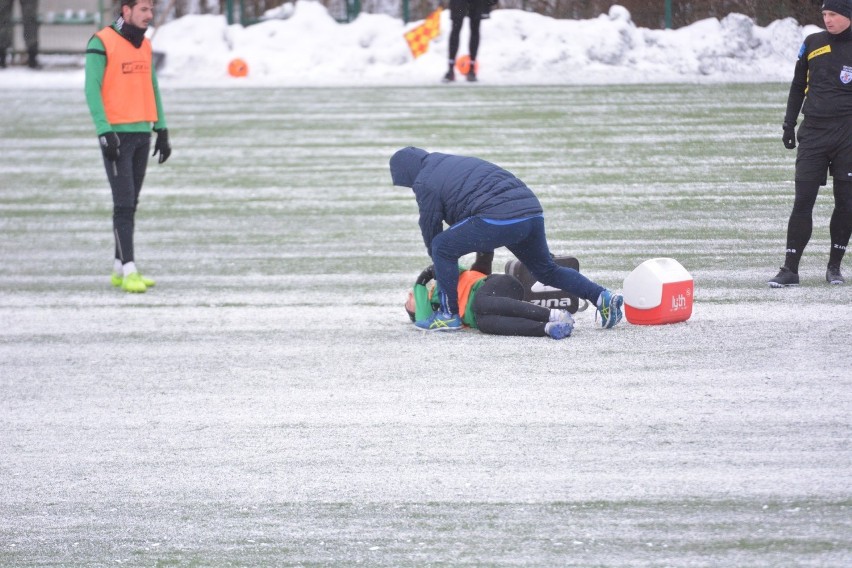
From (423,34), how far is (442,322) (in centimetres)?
1529

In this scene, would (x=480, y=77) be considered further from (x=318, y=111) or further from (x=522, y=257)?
(x=522, y=257)

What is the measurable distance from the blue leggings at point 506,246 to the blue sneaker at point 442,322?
6cm

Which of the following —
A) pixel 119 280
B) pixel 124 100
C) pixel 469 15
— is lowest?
pixel 119 280

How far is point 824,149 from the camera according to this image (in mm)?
9055

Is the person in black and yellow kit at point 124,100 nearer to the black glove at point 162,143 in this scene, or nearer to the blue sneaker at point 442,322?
the black glove at point 162,143

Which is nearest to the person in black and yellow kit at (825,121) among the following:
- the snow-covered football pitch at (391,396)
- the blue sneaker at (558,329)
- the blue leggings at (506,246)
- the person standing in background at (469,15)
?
the snow-covered football pitch at (391,396)

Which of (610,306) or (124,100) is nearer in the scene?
(610,306)

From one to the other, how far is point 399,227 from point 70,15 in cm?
1486

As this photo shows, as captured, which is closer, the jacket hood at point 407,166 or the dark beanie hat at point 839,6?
the jacket hood at point 407,166

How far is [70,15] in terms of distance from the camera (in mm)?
24953

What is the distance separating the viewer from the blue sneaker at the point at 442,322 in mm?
8406

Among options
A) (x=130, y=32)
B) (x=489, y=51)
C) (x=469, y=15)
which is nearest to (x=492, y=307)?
(x=130, y=32)

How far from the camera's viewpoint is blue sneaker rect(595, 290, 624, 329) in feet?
26.6

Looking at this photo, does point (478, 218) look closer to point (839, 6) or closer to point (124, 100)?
point (839, 6)
